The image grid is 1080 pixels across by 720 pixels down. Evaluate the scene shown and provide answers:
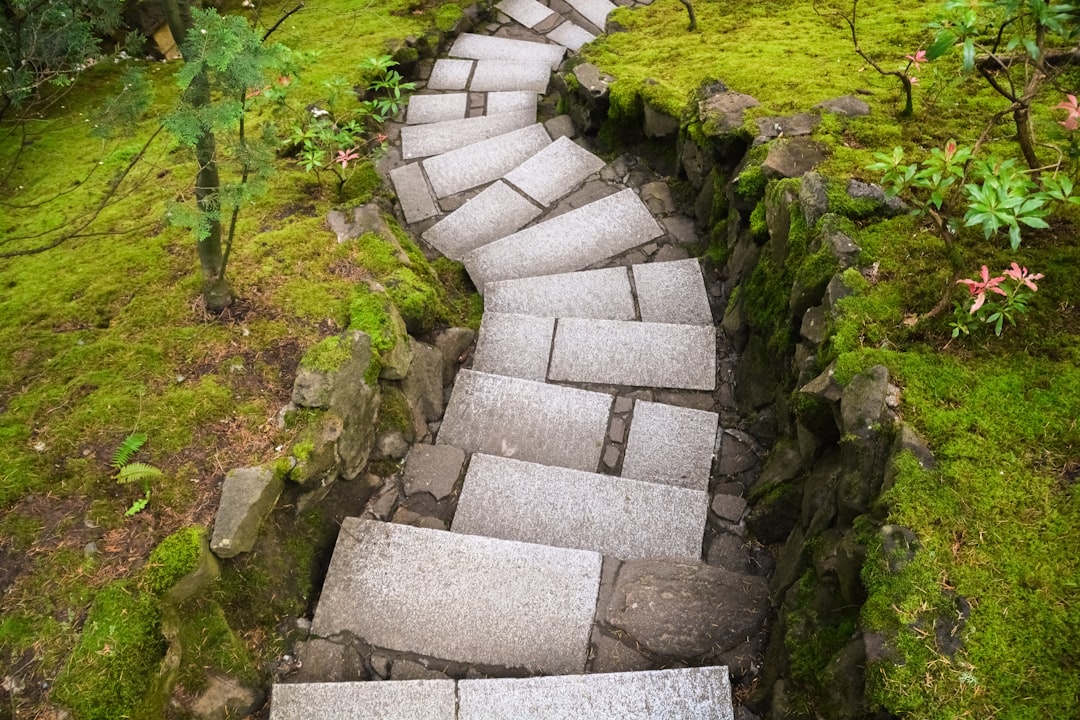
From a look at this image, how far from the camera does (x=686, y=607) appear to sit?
91.1 inches

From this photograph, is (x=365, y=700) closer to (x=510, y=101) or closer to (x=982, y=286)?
(x=982, y=286)

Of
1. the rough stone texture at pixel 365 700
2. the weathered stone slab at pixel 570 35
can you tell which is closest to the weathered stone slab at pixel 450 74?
the weathered stone slab at pixel 570 35

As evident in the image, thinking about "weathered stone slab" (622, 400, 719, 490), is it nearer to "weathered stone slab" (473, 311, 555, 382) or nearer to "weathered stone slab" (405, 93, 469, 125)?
"weathered stone slab" (473, 311, 555, 382)

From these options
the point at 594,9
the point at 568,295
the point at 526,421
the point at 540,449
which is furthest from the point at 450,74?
the point at 540,449

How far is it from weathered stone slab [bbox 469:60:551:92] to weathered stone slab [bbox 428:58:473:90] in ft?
0.25

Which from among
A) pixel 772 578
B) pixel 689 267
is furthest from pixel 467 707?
pixel 689 267

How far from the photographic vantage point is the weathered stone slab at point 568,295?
3662mm

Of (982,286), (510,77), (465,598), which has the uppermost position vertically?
(982,286)

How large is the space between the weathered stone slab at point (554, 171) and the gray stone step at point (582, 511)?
2210 mm

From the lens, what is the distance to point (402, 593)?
2387 mm

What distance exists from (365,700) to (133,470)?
1.08 metres

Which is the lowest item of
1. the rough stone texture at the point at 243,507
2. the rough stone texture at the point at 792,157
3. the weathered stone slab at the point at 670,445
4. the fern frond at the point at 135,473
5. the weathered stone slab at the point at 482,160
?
the weathered stone slab at the point at 670,445

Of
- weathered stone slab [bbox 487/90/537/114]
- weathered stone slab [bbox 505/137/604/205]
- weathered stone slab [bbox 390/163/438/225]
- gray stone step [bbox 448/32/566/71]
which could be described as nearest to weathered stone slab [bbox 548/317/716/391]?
weathered stone slab [bbox 505/137/604/205]

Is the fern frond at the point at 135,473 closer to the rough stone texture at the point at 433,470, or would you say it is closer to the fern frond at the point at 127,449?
the fern frond at the point at 127,449
